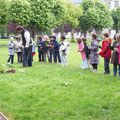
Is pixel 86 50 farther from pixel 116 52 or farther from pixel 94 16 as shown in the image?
pixel 94 16

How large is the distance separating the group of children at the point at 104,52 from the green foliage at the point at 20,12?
91.2 ft

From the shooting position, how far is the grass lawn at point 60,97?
8503mm

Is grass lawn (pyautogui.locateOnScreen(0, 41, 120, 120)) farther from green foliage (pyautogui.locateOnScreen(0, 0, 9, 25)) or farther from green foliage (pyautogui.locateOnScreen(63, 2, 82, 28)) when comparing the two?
green foliage (pyautogui.locateOnScreen(63, 2, 82, 28))

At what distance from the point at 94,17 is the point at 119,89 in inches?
2269

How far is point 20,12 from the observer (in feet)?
147

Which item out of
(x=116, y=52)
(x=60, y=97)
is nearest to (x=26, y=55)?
(x=116, y=52)

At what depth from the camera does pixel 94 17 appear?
68188 millimetres

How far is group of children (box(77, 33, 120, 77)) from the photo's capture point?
46.5 ft

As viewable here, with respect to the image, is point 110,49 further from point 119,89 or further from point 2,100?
point 2,100

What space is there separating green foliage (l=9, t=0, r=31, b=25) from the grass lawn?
30774 millimetres

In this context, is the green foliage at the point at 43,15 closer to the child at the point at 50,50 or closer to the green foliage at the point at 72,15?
the green foliage at the point at 72,15

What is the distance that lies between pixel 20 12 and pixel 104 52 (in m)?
30.8

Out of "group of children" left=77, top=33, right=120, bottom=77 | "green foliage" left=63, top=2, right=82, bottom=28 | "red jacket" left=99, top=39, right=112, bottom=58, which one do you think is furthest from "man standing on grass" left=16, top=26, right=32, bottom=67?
"green foliage" left=63, top=2, right=82, bottom=28

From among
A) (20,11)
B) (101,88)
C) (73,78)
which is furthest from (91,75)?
(20,11)
